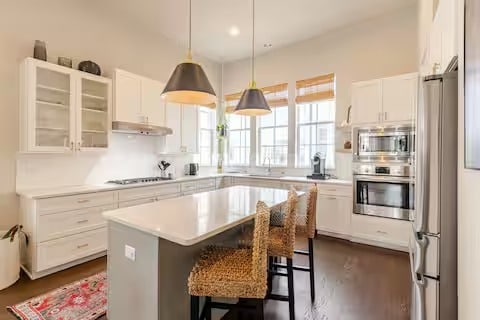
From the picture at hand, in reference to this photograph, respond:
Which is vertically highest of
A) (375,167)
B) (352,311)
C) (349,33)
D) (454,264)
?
(349,33)

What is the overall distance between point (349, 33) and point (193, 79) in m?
3.63

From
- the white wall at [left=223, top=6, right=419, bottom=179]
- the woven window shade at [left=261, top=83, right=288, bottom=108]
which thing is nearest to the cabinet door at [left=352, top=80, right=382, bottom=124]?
the white wall at [left=223, top=6, right=419, bottom=179]

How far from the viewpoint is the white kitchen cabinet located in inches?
182

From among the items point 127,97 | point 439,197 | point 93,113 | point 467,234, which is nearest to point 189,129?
point 127,97

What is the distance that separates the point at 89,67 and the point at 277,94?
344cm

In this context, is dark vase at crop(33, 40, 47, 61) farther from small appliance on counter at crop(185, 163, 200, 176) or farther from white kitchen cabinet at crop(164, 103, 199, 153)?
small appliance on counter at crop(185, 163, 200, 176)

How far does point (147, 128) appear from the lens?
4070 millimetres

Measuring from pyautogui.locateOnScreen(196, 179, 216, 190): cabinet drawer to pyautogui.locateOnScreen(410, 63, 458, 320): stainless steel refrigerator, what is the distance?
3948mm

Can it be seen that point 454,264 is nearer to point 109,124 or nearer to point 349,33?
point 109,124

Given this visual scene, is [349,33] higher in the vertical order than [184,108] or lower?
higher

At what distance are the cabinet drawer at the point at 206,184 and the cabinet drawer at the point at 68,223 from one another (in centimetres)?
179

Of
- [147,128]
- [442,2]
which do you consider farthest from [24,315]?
[442,2]

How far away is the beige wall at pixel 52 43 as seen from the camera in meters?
2.96

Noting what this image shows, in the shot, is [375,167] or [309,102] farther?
[309,102]
